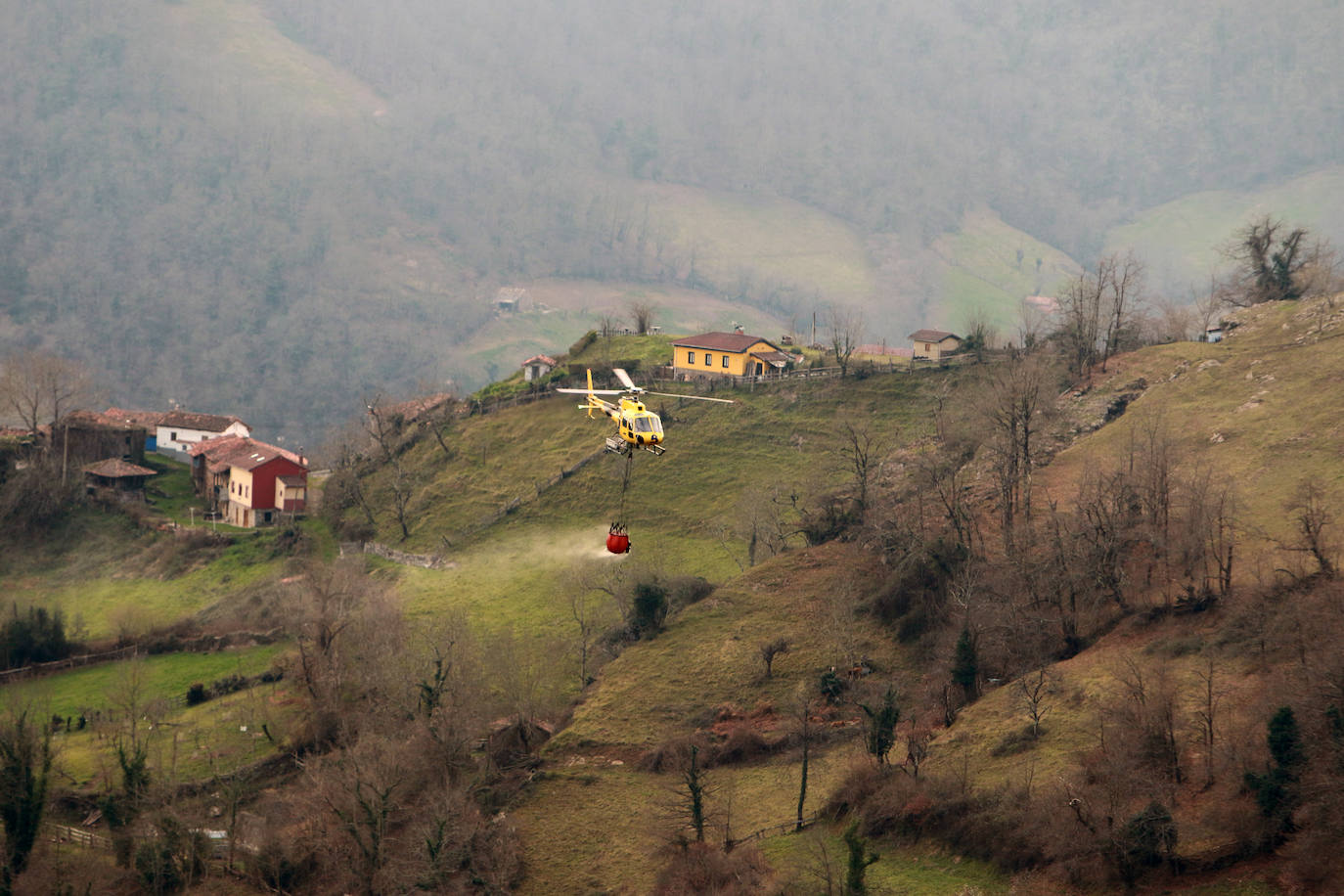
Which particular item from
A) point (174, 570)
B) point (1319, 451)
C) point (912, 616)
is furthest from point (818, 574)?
point (174, 570)

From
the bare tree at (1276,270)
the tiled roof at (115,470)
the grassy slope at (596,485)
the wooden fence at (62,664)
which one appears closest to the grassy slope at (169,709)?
the wooden fence at (62,664)

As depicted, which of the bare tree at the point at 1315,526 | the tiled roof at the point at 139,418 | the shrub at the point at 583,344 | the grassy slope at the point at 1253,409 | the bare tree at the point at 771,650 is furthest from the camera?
the tiled roof at the point at 139,418

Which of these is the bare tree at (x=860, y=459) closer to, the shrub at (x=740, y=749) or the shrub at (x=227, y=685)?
the shrub at (x=740, y=749)

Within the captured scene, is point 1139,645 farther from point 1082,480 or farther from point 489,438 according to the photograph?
point 489,438

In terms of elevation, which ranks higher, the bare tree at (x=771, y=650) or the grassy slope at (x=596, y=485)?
the grassy slope at (x=596, y=485)

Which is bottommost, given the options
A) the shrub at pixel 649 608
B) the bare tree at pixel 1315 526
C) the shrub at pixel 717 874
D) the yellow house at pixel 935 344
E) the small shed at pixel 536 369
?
the shrub at pixel 717 874

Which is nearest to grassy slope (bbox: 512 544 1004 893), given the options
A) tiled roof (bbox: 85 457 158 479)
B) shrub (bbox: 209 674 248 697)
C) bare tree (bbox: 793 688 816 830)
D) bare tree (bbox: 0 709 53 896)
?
bare tree (bbox: 793 688 816 830)

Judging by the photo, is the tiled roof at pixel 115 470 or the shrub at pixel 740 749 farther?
the tiled roof at pixel 115 470

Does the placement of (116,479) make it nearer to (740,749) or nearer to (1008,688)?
(740,749)
